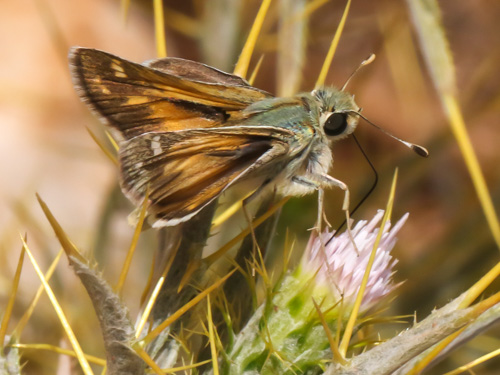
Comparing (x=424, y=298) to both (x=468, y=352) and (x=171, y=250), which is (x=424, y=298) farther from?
(x=171, y=250)

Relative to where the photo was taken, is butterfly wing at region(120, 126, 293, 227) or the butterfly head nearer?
butterfly wing at region(120, 126, 293, 227)

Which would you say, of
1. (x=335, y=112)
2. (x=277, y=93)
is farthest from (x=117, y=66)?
(x=277, y=93)

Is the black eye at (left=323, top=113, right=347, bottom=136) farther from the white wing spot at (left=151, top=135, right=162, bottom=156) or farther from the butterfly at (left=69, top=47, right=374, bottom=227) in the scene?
the white wing spot at (left=151, top=135, right=162, bottom=156)

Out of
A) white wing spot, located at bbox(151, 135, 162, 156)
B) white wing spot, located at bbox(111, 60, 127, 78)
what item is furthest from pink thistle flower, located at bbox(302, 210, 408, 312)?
white wing spot, located at bbox(111, 60, 127, 78)

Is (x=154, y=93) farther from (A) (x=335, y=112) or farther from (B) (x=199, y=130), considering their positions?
(A) (x=335, y=112)

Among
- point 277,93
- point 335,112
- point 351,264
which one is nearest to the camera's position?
point 351,264

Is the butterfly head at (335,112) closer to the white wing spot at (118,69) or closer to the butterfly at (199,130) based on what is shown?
the butterfly at (199,130)
